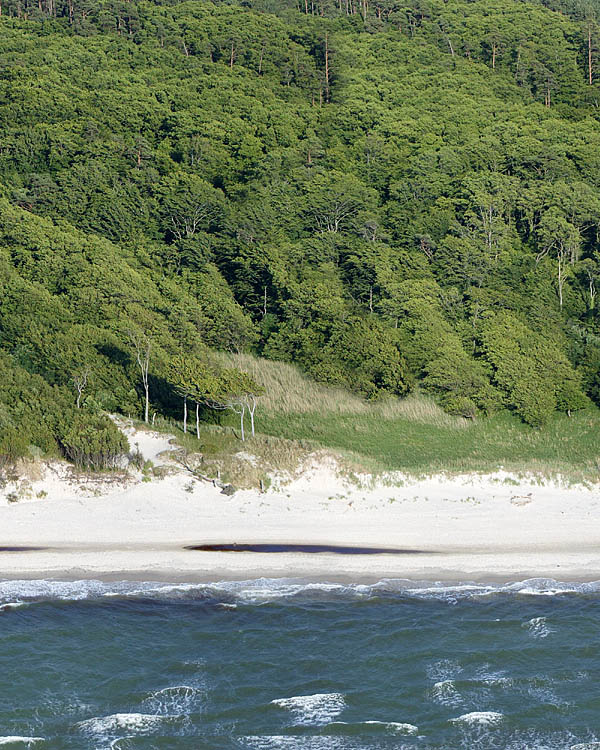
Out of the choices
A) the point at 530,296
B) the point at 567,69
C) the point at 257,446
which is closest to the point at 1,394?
the point at 257,446

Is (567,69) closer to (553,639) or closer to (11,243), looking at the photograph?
(11,243)

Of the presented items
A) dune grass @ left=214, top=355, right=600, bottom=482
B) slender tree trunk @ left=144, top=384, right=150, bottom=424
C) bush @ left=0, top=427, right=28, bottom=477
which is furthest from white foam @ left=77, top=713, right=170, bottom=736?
slender tree trunk @ left=144, top=384, right=150, bottom=424

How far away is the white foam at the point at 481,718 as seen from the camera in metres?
16.6

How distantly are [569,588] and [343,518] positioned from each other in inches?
Answer: 302

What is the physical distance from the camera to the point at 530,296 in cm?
4934

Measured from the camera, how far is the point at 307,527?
26312 mm

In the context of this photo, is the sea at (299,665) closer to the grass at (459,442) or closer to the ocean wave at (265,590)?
the ocean wave at (265,590)

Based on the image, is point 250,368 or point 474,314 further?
point 474,314

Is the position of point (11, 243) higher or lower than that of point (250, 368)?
higher

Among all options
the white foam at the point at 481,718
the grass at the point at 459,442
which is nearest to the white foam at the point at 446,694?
the white foam at the point at 481,718

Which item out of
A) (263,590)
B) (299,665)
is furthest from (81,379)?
(299,665)

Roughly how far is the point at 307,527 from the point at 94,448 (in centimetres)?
869

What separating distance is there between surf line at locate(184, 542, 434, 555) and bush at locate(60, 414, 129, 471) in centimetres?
644

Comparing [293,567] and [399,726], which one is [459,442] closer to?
[293,567]
